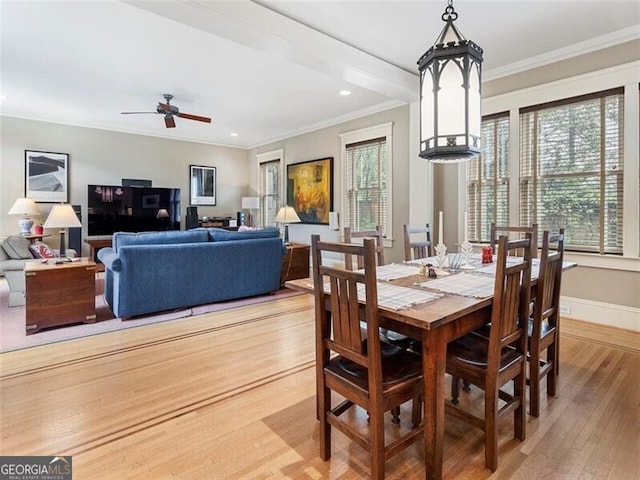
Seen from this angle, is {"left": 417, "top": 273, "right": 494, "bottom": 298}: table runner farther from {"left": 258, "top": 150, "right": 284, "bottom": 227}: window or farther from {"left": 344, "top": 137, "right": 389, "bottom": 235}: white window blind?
{"left": 258, "top": 150, "right": 284, "bottom": 227}: window

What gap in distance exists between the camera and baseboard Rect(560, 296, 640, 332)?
11.3 feet

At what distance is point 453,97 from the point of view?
1.94 meters

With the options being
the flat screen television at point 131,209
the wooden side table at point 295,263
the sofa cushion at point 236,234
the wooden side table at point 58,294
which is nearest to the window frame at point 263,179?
the flat screen television at point 131,209

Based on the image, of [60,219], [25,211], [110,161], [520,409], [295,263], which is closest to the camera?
[520,409]

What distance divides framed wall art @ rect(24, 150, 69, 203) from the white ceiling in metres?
0.92

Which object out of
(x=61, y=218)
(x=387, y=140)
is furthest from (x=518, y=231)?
(x=61, y=218)

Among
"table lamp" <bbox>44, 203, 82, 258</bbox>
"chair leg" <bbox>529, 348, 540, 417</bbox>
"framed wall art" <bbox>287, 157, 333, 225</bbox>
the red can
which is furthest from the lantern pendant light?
"framed wall art" <bbox>287, 157, 333, 225</bbox>

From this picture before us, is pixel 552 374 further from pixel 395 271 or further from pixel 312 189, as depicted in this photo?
pixel 312 189

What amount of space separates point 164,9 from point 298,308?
3.17 metres

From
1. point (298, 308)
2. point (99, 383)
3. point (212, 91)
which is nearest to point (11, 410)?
point (99, 383)

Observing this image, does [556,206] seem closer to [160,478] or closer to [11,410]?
[160,478]

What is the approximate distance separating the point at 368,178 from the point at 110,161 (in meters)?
4.98

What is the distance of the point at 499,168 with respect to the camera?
4277mm
